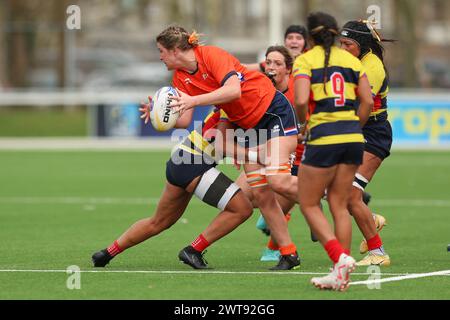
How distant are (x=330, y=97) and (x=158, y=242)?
4.33 metres

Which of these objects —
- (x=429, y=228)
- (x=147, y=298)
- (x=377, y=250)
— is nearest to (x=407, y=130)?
(x=429, y=228)

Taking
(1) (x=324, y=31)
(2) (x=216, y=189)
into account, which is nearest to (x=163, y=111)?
(2) (x=216, y=189)

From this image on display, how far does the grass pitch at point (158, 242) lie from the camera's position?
9188 millimetres

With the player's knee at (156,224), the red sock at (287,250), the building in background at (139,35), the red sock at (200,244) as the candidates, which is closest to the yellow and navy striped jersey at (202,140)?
the player's knee at (156,224)

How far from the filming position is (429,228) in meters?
14.5

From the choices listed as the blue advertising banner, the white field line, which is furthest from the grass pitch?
the blue advertising banner

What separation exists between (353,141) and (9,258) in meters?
Result: 4.01

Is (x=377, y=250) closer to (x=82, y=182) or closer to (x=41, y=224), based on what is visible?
(x=41, y=224)

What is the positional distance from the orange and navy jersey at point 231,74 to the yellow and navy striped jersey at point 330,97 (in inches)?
40.5

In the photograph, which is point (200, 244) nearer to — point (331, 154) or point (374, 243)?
point (374, 243)

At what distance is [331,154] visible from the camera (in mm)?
9219

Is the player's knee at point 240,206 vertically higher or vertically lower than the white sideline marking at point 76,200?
higher

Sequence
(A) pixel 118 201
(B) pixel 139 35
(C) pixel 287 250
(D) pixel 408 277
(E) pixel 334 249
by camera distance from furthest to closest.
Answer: (B) pixel 139 35 → (A) pixel 118 201 → (C) pixel 287 250 → (D) pixel 408 277 → (E) pixel 334 249

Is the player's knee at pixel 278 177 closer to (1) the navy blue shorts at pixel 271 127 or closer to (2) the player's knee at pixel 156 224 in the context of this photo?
(1) the navy blue shorts at pixel 271 127
